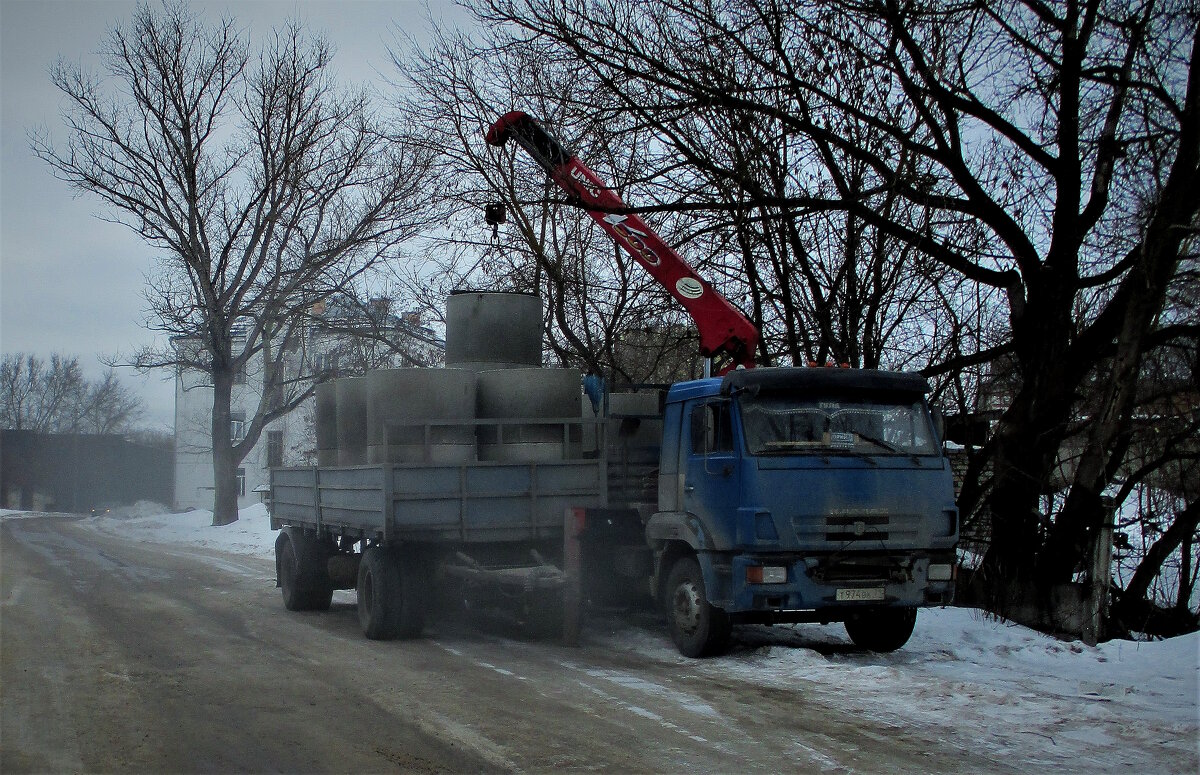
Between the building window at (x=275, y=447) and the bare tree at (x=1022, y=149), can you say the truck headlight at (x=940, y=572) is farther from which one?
the building window at (x=275, y=447)

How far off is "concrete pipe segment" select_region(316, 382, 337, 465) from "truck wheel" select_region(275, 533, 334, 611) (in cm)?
121

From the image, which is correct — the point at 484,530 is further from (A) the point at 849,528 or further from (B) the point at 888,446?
(B) the point at 888,446

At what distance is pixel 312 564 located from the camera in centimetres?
1319

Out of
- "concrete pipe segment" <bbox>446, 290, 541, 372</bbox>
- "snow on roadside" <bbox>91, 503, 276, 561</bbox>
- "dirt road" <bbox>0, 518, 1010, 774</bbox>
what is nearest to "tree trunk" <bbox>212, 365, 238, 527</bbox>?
"snow on roadside" <bbox>91, 503, 276, 561</bbox>

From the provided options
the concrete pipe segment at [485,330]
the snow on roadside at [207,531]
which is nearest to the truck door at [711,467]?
the concrete pipe segment at [485,330]

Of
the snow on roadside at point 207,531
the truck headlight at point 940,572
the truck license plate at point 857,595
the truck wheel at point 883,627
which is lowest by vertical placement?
the snow on roadside at point 207,531

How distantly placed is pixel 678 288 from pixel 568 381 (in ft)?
7.26

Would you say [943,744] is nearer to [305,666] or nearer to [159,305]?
[305,666]

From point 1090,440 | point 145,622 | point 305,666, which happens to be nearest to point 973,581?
point 1090,440

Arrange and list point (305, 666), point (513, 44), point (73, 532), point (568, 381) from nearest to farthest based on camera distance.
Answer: point (305, 666) → point (568, 381) → point (513, 44) → point (73, 532)

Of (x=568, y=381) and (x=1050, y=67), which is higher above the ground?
(x=1050, y=67)

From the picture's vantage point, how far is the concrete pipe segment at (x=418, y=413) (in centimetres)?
1054

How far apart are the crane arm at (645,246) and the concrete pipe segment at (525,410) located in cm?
207

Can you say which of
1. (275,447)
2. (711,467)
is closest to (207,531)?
(275,447)
